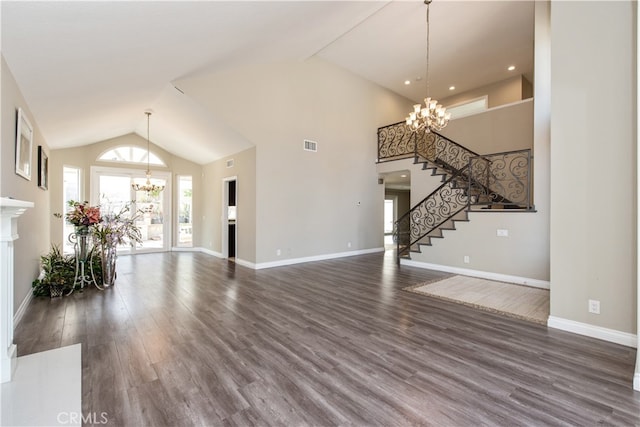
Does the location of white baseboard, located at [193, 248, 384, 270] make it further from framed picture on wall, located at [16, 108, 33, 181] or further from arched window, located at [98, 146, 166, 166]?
framed picture on wall, located at [16, 108, 33, 181]

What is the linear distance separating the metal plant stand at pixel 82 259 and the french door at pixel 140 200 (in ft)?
10.9

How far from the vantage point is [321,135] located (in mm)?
7496

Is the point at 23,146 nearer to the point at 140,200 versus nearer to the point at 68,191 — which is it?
the point at 68,191

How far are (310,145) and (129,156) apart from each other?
18.8ft

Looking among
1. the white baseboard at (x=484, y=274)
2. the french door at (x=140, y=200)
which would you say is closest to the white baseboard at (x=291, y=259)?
the white baseboard at (x=484, y=274)

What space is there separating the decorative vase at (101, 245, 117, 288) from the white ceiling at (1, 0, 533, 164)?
233 cm

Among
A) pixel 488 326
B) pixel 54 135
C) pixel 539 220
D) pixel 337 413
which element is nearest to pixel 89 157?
pixel 54 135

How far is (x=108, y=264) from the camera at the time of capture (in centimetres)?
495

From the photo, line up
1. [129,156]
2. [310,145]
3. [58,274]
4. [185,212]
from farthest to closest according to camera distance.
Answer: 1. [185,212]
2. [129,156]
3. [310,145]
4. [58,274]

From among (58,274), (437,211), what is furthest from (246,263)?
(437,211)

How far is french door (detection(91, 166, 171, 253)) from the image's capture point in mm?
8133

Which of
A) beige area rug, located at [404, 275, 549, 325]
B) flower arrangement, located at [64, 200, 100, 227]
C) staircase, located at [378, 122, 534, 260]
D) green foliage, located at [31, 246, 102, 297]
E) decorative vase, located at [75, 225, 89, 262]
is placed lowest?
beige area rug, located at [404, 275, 549, 325]

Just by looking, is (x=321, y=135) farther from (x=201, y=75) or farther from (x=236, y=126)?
(x=201, y=75)

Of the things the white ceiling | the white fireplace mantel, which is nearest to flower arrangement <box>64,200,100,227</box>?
the white ceiling
